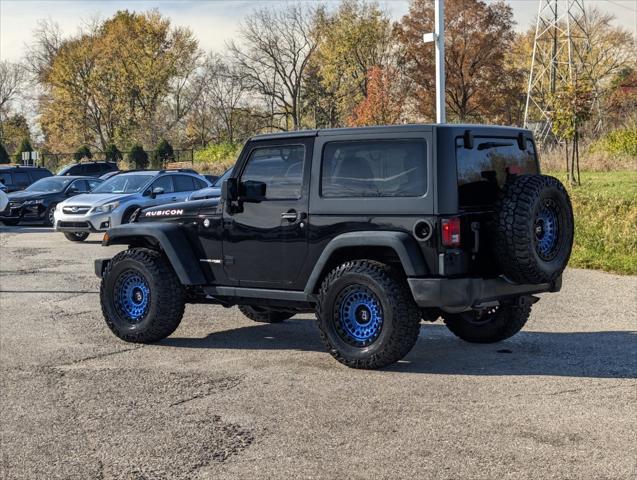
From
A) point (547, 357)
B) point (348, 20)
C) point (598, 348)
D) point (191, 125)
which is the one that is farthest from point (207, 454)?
point (191, 125)

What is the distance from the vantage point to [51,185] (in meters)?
26.7

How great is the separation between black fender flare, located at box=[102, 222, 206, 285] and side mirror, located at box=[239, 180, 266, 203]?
2.82 ft

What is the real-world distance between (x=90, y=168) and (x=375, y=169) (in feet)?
117

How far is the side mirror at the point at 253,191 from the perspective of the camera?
807cm

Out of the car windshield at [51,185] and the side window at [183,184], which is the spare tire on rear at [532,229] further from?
the car windshield at [51,185]

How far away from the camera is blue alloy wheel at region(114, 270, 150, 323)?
8781mm

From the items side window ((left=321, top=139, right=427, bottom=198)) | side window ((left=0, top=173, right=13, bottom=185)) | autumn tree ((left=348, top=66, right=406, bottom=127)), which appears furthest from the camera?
autumn tree ((left=348, top=66, right=406, bottom=127))

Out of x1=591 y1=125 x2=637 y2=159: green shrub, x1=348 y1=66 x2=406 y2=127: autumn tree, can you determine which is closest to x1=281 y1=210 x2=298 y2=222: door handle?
x1=591 y1=125 x2=637 y2=159: green shrub

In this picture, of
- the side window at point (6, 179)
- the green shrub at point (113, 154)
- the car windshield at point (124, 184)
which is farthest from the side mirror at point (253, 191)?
the green shrub at point (113, 154)

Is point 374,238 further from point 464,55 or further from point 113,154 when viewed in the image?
point 113,154

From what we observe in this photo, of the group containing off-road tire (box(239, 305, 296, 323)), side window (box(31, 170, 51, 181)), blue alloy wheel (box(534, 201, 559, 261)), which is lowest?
off-road tire (box(239, 305, 296, 323))

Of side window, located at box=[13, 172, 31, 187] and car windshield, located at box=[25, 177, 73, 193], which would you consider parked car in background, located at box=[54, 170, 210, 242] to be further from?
Result: side window, located at box=[13, 172, 31, 187]

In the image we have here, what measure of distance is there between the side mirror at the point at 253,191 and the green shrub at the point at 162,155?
171 ft

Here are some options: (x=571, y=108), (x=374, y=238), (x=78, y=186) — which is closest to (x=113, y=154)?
(x=78, y=186)
